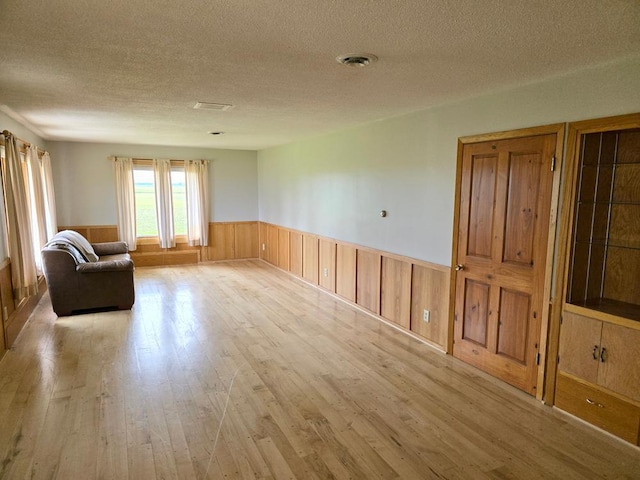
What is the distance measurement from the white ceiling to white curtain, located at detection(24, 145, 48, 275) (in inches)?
55.8

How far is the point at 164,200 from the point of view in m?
7.73

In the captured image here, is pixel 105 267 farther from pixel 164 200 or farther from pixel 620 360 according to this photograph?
pixel 620 360

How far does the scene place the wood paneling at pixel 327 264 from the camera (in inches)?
227

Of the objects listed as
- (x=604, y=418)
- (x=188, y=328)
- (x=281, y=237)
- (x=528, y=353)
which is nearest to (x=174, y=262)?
(x=281, y=237)

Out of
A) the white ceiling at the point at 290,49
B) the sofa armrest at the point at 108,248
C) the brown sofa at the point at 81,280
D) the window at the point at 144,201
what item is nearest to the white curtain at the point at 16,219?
the brown sofa at the point at 81,280

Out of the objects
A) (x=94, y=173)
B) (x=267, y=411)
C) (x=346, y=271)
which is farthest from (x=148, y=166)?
(x=267, y=411)

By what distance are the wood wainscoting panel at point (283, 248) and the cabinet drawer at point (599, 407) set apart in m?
5.13

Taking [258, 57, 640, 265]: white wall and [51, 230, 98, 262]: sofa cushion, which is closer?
[258, 57, 640, 265]: white wall

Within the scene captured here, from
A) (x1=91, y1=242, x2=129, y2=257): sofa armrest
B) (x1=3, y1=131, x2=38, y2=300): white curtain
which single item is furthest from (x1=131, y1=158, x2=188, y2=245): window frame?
(x1=3, y1=131, x2=38, y2=300): white curtain

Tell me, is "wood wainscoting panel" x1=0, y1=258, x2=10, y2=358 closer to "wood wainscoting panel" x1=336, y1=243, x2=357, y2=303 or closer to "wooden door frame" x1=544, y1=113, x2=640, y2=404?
"wood wainscoting panel" x1=336, y1=243, x2=357, y2=303

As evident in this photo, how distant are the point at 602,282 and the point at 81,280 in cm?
529

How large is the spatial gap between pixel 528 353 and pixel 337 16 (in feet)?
8.93

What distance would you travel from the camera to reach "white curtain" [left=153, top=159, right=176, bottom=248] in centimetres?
768

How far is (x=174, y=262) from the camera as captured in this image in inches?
317
